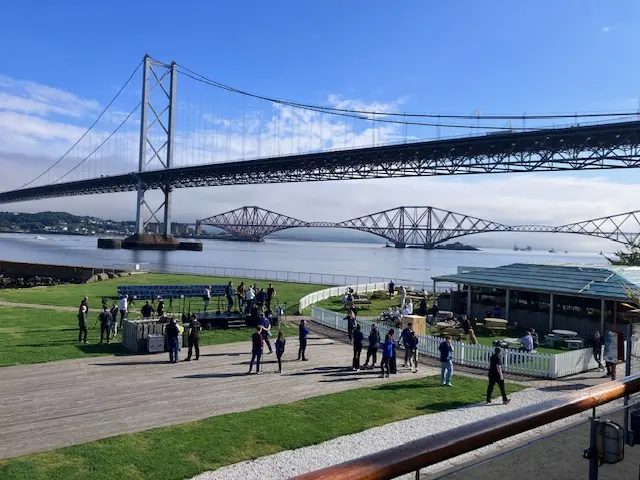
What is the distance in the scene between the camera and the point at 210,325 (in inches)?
793

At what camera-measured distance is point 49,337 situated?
1756 centimetres

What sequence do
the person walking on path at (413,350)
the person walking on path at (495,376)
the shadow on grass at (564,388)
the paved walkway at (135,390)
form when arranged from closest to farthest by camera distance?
the paved walkway at (135,390)
the person walking on path at (495,376)
the shadow on grass at (564,388)
the person walking on path at (413,350)

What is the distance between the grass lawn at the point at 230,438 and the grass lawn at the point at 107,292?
13749 mm

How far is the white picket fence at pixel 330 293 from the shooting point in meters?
26.9

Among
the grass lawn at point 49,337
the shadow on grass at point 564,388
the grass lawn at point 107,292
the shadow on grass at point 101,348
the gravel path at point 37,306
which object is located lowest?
the shadow on grass at point 564,388

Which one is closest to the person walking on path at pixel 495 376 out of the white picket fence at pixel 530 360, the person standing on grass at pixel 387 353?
the person standing on grass at pixel 387 353

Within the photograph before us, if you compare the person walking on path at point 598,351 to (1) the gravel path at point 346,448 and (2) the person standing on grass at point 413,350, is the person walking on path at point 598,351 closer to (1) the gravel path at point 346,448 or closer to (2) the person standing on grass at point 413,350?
(1) the gravel path at point 346,448

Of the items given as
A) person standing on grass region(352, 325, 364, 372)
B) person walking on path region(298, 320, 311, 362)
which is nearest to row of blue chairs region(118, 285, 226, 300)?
person walking on path region(298, 320, 311, 362)

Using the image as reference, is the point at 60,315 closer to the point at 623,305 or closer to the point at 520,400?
the point at 520,400

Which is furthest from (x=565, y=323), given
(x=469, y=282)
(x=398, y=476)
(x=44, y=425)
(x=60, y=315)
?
(x=398, y=476)

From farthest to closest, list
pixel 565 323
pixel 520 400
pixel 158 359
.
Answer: pixel 565 323 → pixel 158 359 → pixel 520 400

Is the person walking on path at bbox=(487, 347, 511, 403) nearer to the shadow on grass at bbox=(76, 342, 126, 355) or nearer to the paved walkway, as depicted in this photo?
the paved walkway

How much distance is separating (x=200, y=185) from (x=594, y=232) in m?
96.7

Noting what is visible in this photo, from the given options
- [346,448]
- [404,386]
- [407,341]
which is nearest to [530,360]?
[407,341]
